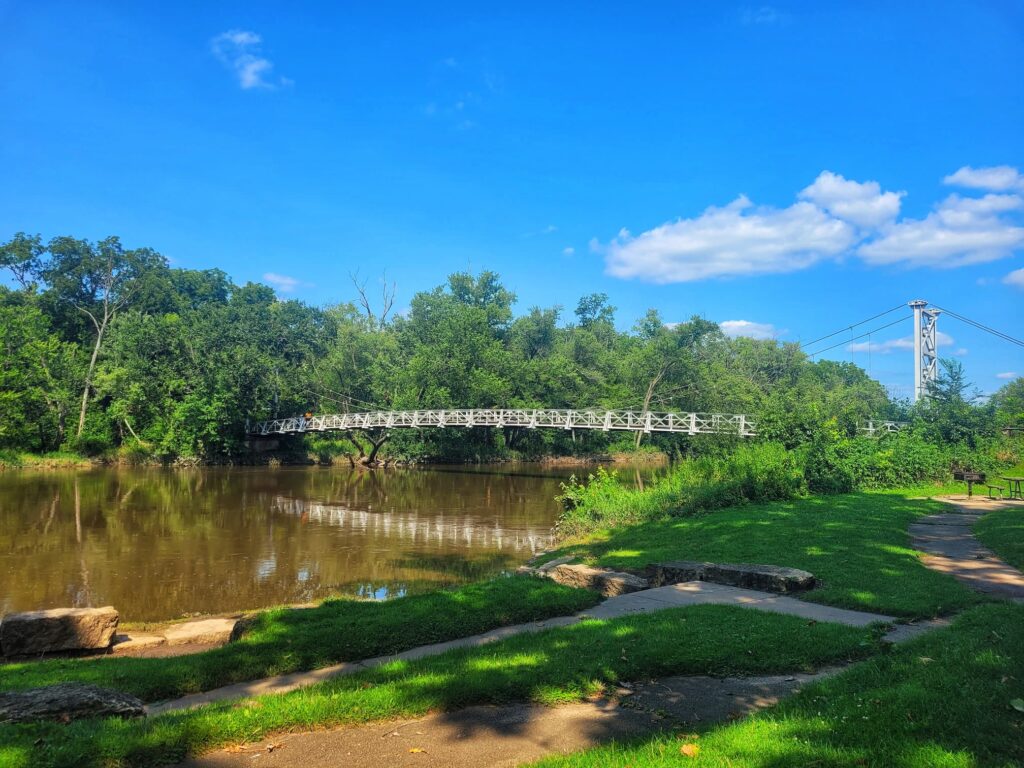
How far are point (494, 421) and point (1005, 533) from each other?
103ft

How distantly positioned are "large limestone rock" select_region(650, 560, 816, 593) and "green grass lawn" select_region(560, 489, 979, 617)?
0.26 meters

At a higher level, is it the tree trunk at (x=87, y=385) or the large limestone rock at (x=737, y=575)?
the tree trunk at (x=87, y=385)

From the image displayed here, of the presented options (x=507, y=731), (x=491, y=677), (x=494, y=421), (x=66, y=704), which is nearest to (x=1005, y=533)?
(x=491, y=677)

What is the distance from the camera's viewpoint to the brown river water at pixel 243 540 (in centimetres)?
1177

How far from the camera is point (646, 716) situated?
13.0ft

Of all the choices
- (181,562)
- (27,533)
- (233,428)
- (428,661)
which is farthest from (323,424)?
(428,661)

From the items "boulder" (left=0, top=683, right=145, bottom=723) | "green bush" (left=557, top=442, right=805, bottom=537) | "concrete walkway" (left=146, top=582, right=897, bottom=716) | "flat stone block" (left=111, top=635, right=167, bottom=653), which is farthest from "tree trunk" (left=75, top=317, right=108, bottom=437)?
"boulder" (left=0, top=683, right=145, bottom=723)

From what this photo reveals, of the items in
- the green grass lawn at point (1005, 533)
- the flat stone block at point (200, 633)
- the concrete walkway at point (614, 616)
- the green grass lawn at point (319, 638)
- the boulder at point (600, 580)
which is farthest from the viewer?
the green grass lawn at point (1005, 533)

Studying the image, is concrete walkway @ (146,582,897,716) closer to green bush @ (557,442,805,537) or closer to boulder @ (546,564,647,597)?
boulder @ (546,564,647,597)

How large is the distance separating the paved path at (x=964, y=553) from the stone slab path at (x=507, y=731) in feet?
13.7

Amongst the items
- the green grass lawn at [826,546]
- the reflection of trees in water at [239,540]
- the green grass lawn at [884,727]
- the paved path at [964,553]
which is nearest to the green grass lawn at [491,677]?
the green grass lawn at [884,727]

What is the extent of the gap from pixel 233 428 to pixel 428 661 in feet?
143

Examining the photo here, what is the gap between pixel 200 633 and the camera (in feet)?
26.5

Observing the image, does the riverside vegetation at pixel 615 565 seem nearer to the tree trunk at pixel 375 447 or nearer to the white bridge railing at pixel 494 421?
the tree trunk at pixel 375 447
